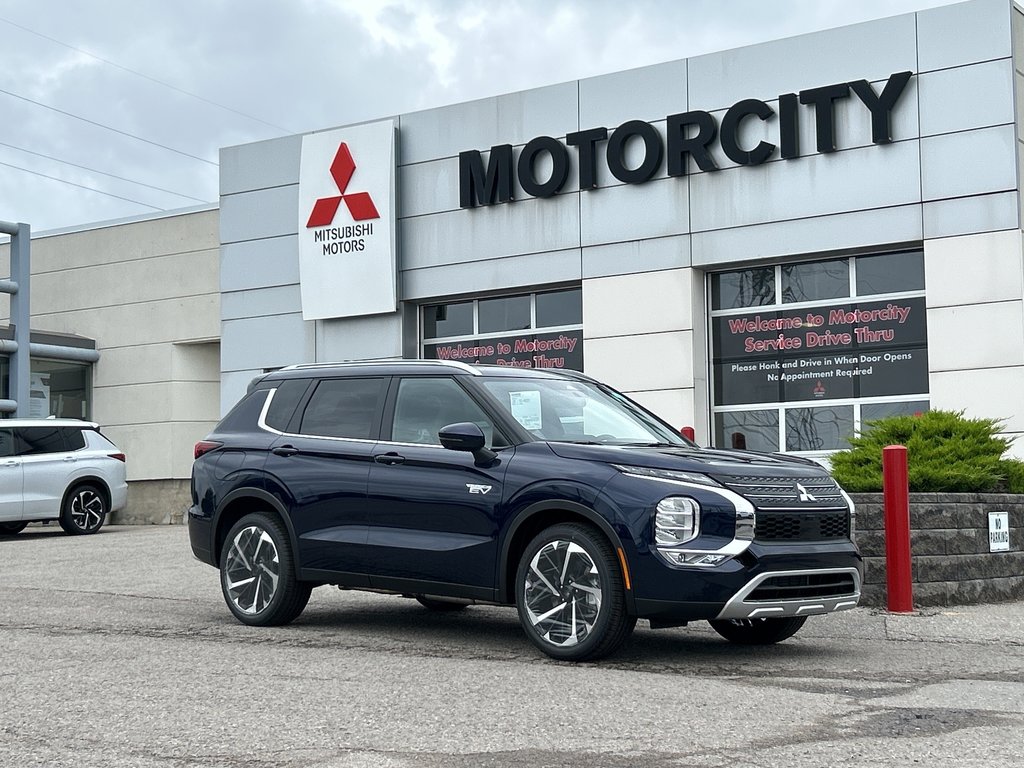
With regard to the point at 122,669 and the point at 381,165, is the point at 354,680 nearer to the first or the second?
the point at 122,669

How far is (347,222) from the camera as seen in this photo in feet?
70.9

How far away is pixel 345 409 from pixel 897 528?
418 cm

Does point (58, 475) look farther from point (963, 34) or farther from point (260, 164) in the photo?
point (963, 34)

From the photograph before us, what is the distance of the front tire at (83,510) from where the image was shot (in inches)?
802

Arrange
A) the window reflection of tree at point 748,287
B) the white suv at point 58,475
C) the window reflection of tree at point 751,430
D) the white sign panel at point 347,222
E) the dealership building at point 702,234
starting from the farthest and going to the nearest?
the white sign panel at point 347,222
the white suv at point 58,475
the window reflection of tree at point 748,287
the window reflection of tree at point 751,430
the dealership building at point 702,234

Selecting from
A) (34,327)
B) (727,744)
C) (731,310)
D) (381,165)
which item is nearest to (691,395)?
(731,310)

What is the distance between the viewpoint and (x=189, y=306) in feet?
88.5

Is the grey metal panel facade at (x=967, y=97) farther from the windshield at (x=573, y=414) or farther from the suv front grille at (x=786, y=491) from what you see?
the suv front grille at (x=786, y=491)

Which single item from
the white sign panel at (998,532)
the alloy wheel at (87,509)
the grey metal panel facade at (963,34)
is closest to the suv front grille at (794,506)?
the white sign panel at (998,532)

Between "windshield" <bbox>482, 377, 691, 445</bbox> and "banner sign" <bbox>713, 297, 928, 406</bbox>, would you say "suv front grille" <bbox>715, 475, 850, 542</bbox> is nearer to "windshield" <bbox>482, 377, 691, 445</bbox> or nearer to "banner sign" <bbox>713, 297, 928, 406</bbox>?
"windshield" <bbox>482, 377, 691, 445</bbox>

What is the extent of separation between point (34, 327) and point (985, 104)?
64.5 ft

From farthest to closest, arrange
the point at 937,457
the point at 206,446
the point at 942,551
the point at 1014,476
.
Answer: the point at 1014,476 → the point at 937,457 → the point at 942,551 → the point at 206,446

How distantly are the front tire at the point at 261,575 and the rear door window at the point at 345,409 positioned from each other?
725 millimetres

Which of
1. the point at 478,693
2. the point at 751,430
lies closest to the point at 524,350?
the point at 751,430
